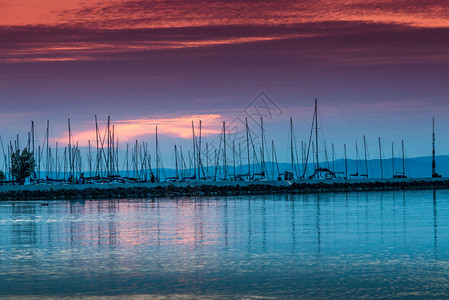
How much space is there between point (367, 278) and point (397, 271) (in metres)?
1.41

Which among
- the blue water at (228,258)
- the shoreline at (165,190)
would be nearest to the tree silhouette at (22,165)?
the shoreline at (165,190)

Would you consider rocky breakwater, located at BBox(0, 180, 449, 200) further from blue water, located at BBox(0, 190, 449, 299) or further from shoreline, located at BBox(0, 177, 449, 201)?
blue water, located at BBox(0, 190, 449, 299)

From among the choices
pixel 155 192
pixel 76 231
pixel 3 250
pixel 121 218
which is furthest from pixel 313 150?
pixel 3 250

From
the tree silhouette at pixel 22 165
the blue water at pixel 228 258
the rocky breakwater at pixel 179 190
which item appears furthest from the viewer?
the tree silhouette at pixel 22 165

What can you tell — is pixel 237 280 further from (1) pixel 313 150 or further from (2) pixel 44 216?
(1) pixel 313 150

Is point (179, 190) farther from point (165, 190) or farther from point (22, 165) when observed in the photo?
point (22, 165)

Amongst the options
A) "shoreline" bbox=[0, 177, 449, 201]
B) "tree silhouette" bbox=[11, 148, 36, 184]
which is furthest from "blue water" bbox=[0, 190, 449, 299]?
"tree silhouette" bbox=[11, 148, 36, 184]

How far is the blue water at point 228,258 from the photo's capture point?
15.0 metres

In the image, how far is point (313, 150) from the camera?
90.6m

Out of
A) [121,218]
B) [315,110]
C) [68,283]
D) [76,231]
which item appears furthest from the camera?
[315,110]

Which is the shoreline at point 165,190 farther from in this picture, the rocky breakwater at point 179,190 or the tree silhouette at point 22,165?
the tree silhouette at point 22,165

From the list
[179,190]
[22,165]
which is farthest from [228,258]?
[22,165]

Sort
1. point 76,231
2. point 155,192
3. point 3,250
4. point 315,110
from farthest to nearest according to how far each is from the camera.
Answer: point 315,110 < point 155,192 < point 76,231 < point 3,250

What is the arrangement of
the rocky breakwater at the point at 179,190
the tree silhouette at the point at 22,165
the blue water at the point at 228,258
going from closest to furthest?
the blue water at the point at 228,258, the rocky breakwater at the point at 179,190, the tree silhouette at the point at 22,165
